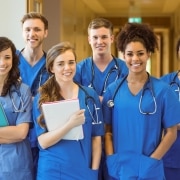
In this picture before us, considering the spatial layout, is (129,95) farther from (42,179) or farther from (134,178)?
(42,179)

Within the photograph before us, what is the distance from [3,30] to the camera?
303cm

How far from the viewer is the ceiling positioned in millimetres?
6749

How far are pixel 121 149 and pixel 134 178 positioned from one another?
16 cm

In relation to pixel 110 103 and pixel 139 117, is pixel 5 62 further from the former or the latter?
pixel 139 117

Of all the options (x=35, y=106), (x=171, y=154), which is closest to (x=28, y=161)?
(x=35, y=106)

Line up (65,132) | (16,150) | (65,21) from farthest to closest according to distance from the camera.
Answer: (65,21)
(16,150)
(65,132)

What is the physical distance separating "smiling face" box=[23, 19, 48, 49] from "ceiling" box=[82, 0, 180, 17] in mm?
4351

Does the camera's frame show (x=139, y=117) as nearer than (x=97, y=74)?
Yes

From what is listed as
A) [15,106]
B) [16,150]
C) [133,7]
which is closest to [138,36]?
[15,106]

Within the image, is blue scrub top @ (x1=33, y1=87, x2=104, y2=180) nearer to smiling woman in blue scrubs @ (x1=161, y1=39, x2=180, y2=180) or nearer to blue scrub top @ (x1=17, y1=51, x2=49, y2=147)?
blue scrub top @ (x1=17, y1=51, x2=49, y2=147)

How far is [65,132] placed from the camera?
180 cm

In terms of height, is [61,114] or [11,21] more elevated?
[11,21]

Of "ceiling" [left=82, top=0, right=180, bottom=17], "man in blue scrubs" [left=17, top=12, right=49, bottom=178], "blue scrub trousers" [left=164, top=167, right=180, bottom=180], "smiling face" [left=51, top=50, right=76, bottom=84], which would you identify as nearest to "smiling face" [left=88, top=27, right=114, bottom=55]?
"man in blue scrubs" [left=17, top=12, right=49, bottom=178]

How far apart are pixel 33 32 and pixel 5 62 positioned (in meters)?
0.44
